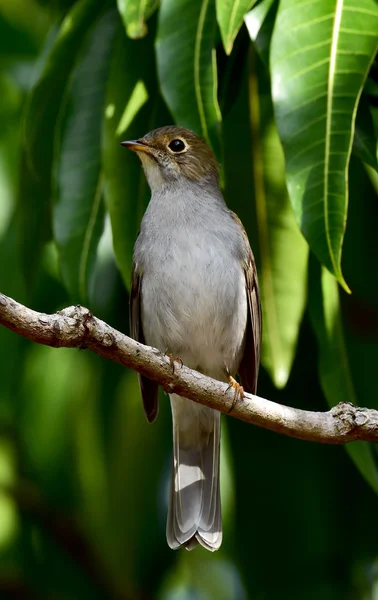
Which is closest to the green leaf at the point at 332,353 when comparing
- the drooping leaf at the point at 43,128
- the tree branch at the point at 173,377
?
the tree branch at the point at 173,377

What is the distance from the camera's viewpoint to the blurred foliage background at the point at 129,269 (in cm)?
379

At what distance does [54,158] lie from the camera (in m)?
4.71

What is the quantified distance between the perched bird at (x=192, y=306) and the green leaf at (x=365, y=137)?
1.00 meters

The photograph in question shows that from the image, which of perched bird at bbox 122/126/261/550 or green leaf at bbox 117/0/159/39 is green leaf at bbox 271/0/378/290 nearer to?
green leaf at bbox 117/0/159/39

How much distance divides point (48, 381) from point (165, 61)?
93.2 inches

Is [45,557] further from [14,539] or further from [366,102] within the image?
[366,102]

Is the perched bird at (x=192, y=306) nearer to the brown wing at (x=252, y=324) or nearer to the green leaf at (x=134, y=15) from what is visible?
the brown wing at (x=252, y=324)

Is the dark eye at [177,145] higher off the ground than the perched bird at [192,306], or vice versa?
the dark eye at [177,145]

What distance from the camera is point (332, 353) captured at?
423 centimetres

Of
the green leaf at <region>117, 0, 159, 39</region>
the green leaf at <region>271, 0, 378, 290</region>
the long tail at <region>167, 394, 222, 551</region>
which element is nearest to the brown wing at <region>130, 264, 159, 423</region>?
the long tail at <region>167, 394, 222, 551</region>

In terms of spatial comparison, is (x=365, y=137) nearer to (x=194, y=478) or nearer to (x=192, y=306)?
(x=192, y=306)

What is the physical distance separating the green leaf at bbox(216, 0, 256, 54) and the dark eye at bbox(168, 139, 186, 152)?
6.00 ft

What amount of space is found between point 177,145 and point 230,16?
6.33ft

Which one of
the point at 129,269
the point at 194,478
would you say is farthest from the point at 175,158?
the point at 194,478
